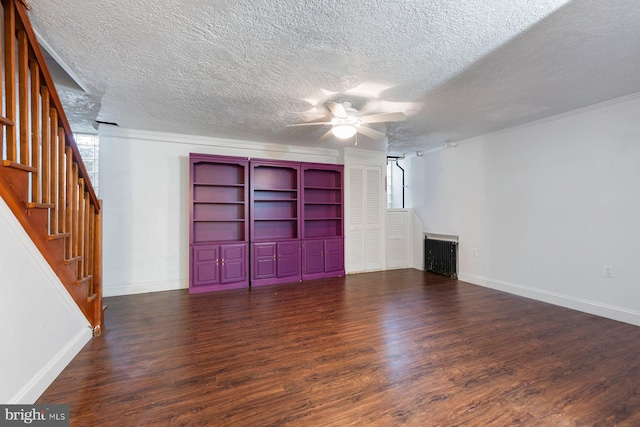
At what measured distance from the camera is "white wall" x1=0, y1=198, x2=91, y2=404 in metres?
1.50

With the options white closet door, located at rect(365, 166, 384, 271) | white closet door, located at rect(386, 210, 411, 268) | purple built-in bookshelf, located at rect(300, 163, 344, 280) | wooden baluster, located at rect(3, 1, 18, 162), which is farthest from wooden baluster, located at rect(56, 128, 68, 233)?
white closet door, located at rect(386, 210, 411, 268)

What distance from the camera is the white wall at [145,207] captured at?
402cm

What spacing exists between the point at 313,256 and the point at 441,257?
2.49 m

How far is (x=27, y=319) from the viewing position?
1706 mm

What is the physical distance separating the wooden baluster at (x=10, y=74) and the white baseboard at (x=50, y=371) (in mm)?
1385

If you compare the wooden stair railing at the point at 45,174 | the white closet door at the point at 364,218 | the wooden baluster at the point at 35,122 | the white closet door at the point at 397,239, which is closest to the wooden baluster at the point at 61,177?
the wooden stair railing at the point at 45,174

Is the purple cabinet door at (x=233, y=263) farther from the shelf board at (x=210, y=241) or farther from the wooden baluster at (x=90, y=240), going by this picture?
the wooden baluster at (x=90, y=240)

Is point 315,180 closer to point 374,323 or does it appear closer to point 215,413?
point 374,323

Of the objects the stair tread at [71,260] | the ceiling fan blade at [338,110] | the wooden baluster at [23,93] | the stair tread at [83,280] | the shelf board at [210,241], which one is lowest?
the stair tread at [83,280]

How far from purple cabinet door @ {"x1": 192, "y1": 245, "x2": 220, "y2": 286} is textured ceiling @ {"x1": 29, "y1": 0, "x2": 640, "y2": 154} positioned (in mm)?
1938

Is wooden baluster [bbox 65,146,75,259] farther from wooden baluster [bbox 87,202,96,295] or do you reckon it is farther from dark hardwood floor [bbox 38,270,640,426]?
dark hardwood floor [bbox 38,270,640,426]

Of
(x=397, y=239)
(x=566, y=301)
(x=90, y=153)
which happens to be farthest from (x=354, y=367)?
(x=90, y=153)

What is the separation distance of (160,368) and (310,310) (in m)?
1.67

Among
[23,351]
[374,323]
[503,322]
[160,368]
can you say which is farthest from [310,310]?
[23,351]
